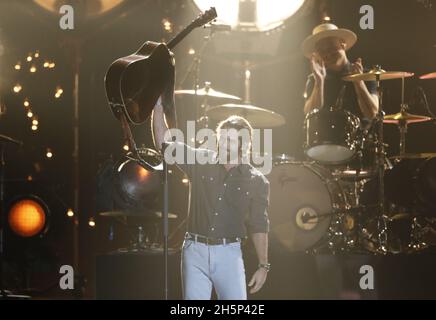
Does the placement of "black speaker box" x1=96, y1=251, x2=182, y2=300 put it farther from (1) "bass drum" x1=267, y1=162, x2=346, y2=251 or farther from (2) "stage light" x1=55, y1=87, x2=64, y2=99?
(2) "stage light" x1=55, y1=87, x2=64, y2=99

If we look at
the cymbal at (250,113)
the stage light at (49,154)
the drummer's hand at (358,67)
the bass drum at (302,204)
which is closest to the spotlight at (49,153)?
the stage light at (49,154)

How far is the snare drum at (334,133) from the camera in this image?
20.8ft

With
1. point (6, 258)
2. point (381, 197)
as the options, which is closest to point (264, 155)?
point (381, 197)

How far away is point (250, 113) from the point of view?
256 inches

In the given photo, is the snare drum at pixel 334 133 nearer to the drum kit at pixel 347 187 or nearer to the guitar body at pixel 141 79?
the drum kit at pixel 347 187

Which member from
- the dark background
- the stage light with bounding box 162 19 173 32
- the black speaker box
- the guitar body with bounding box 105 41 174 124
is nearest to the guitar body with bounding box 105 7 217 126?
the guitar body with bounding box 105 41 174 124

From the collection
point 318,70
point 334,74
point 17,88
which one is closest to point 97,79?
point 17,88

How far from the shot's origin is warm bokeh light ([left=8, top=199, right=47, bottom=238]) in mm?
6809

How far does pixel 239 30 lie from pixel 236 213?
3.60 m

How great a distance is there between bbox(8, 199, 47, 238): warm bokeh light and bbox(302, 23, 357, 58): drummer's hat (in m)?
3.12

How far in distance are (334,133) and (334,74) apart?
87 centimetres

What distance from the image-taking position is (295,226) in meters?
6.27

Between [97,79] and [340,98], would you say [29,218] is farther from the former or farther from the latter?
[340,98]

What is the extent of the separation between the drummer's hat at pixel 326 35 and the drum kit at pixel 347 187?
54 cm
